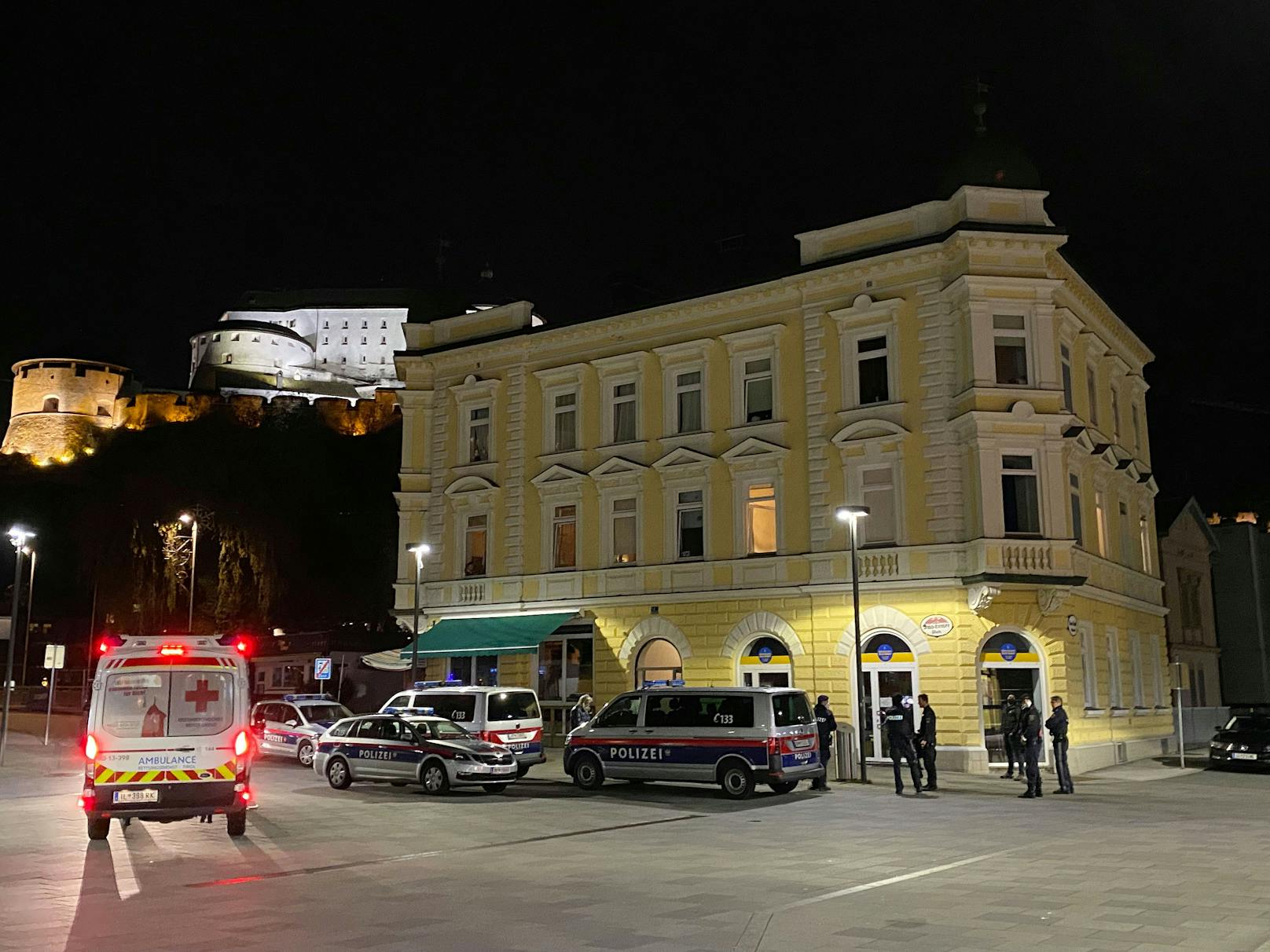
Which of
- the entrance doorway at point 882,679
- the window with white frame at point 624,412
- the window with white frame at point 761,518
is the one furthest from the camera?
the window with white frame at point 624,412

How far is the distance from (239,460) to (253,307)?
66.4 meters

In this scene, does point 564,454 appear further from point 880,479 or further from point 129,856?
point 129,856

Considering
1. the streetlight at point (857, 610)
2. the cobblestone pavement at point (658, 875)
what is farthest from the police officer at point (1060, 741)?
the streetlight at point (857, 610)

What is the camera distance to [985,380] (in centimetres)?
2653

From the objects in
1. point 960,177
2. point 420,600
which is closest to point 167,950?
point 960,177

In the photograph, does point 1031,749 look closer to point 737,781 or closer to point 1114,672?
point 737,781

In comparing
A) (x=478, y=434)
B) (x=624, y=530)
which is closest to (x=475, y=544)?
(x=478, y=434)

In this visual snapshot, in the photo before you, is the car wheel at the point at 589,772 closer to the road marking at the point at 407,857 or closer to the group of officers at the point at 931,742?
the group of officers at the point at 931,742

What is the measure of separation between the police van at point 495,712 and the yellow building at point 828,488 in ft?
19.5

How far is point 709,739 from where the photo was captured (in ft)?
67.0

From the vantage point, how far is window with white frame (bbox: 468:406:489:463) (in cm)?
3575

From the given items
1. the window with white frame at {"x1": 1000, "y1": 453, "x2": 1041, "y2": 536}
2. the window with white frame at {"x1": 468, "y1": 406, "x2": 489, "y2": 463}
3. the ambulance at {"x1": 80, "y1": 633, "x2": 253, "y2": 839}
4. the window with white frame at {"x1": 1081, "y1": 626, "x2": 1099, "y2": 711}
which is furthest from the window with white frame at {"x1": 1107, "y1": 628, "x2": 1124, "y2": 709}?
the ambulance at {"x1": 80, "y1": 633, "x2": 253, "y2": 839}

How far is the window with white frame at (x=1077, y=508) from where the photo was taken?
27922mm

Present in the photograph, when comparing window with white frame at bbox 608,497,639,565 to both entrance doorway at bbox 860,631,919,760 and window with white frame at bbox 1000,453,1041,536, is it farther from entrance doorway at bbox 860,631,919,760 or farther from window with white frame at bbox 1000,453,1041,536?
window with white frame at bbox 1000,453,1041,536
